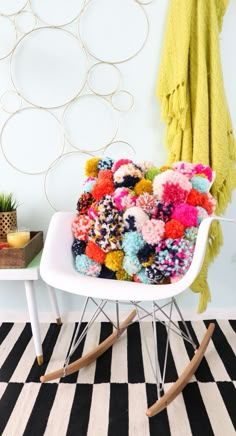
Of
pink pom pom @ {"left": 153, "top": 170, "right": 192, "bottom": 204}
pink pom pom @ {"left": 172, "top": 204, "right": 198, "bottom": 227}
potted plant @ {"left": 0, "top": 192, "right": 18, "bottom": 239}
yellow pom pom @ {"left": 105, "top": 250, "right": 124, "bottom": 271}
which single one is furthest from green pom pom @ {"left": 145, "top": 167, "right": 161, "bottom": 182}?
potted plant @ {"left": 0, "top": 192, "right": 18, "bottom": 239}

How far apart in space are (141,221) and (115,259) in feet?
0.57

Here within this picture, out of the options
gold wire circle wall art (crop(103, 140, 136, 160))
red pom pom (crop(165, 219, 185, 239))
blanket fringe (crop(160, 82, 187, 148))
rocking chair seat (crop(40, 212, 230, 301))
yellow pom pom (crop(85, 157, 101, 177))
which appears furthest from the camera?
gold wire circle wall art (crop(103, 140, 136, 160))

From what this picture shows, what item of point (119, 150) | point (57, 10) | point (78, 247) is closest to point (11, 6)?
point (57, 10)

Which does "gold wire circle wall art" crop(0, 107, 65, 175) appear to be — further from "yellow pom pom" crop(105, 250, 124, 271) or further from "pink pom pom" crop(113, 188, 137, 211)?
"yellow pom pom" crop(105, 250, 124, 271)

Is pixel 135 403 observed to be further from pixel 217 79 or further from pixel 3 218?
pixel 217 79

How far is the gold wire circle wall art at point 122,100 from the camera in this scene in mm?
1854

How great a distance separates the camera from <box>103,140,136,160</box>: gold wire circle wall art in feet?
6.22

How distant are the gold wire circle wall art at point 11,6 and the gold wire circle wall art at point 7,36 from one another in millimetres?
30

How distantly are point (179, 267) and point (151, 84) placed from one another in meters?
0.97

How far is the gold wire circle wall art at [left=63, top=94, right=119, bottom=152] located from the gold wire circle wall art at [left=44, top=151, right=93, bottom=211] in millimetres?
63

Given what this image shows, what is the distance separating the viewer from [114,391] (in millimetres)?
1438

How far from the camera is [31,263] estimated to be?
1.68m

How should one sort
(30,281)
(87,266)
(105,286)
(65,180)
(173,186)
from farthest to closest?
(65,180), (30,281), (87,266), (173,186), (105,286)

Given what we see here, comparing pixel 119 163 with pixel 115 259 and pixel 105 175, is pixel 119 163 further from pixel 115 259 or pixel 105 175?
pixel 115 259
